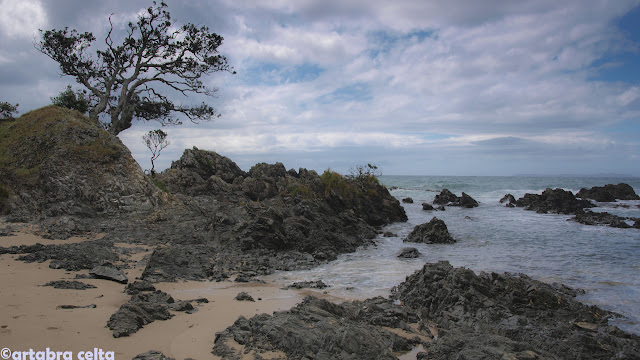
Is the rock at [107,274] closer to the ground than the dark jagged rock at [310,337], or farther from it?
farther from it

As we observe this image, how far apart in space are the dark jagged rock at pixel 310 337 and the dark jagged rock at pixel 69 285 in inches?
127

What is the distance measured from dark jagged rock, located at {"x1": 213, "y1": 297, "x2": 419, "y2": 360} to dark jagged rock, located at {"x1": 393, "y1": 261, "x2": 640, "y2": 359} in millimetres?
772

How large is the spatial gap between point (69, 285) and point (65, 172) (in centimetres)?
1003

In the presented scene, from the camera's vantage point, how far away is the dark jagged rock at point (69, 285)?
19.7 feet

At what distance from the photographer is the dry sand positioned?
4.05 m

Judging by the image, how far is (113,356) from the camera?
3.89m

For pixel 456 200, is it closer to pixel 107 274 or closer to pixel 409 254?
pixel 409 254

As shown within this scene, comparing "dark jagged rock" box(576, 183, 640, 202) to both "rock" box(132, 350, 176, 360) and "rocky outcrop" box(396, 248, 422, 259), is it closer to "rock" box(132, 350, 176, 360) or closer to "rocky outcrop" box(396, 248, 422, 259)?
"rocky outcrop" box(396, 248, 422, 259)

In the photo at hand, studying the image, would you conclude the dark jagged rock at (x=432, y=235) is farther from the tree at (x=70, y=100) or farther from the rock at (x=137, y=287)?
the tree at (x=70, y=100)

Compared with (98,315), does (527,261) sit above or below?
below

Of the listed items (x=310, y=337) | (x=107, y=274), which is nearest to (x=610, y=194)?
(x=310, y=337)

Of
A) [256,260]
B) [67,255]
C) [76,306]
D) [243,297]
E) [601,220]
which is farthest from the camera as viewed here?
[601,220]

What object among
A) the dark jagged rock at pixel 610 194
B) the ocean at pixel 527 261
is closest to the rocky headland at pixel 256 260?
the ocean at pixel 527 261

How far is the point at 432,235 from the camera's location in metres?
14.8
